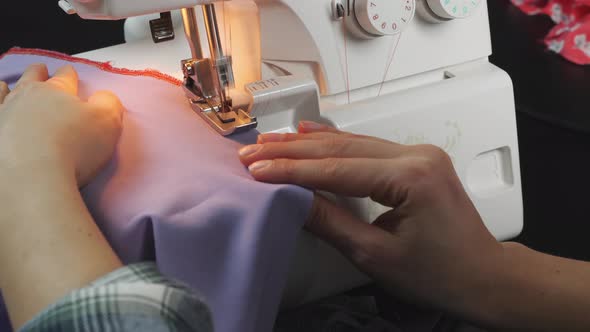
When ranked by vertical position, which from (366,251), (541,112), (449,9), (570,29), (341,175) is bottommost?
(541,112)

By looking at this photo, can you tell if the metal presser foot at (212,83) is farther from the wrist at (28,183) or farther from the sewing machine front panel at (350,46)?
the wrist at (28,183)

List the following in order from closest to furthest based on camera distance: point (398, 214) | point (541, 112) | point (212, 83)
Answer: point (398, 214) < point (212, 83) < point (541, 112)

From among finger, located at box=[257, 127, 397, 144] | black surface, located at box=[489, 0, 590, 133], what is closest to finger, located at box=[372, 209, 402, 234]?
finger, located at box=[257, 127, 397, 144]

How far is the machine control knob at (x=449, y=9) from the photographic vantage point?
96 cm

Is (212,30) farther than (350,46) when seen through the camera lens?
No

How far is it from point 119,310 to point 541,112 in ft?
5.41

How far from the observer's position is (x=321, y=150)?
2.40 feet

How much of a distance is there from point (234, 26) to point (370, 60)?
235 mm

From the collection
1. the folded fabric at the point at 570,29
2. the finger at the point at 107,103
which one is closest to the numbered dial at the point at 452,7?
the finger at the point at 107,103

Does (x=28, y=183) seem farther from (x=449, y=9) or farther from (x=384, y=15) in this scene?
(x=449, y=9)

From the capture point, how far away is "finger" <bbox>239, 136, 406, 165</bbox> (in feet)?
2.38

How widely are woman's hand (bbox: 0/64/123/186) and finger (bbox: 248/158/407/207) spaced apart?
0.62 feet

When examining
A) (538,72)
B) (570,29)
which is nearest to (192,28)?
(538,72)

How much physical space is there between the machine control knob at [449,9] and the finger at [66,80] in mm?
584
